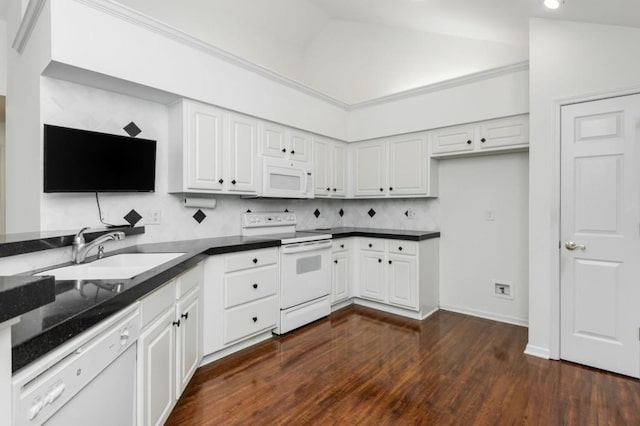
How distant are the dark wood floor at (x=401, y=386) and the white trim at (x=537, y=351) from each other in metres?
0.07

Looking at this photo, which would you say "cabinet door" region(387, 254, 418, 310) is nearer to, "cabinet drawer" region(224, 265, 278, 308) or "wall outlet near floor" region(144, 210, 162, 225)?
"cabinet drawer" region(224, 265, 278, 308)

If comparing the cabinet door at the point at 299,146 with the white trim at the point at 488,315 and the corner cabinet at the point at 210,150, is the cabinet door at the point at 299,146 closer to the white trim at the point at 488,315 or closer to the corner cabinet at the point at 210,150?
the corner cabinet at the point at 210,150

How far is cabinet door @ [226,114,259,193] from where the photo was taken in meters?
3.05

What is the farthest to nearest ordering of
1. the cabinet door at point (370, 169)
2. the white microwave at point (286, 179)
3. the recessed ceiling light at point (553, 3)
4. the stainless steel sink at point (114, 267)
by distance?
the cabinet door at point (370, 169), the white microwave at point (286, 179), the recessed ceiling light at point (553, 3), the stainless steel sink at point (114, 267)

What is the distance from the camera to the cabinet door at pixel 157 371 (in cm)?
147

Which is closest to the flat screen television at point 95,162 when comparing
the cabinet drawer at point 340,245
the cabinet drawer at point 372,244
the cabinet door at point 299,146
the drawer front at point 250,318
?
the drawer front at point 250,318

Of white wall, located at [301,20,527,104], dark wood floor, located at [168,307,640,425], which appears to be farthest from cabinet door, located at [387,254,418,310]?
white wall, located at [301,20,527,104]

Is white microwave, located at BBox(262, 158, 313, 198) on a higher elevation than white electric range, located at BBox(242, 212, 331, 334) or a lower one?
higher

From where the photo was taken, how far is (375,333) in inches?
127

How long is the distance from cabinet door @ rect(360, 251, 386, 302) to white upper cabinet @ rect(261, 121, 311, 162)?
1.42 metres

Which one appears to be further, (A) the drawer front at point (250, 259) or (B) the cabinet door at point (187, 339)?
(A) the drawer front at point (250, 259)

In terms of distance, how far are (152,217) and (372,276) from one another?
250 cm

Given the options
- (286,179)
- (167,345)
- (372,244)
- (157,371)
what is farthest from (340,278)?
(157,371)

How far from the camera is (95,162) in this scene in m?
2.31
